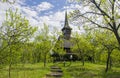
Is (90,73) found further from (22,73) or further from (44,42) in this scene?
(44,42)

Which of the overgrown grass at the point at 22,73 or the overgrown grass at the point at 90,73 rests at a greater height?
the overgrown grass at the point at 22,73

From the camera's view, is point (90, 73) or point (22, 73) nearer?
point (22, 73)

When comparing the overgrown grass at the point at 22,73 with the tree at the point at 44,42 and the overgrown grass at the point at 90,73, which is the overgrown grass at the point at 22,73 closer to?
the overgrown grass at the point at 90,73

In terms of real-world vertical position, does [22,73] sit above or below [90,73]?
above

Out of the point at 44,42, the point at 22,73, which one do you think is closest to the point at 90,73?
the point at 22,73

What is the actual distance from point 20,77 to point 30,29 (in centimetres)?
941

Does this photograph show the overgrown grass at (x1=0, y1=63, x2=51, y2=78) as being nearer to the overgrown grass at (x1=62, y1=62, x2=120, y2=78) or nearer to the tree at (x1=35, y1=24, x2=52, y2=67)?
the overgrown grass at (x1=62, y1=62, x2=120, y2=78)

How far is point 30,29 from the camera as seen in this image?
1675 cm

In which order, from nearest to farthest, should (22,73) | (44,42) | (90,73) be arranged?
1. (22,73)
2. (90,73)
3. (44,42)

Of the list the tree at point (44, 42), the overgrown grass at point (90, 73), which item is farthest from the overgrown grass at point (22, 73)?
the tree at point (44, 42)

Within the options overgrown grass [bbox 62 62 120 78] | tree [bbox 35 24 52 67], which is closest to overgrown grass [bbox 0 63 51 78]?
overgrown grass [bbox 62 62 120 78]

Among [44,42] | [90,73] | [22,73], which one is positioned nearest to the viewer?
[22,73]

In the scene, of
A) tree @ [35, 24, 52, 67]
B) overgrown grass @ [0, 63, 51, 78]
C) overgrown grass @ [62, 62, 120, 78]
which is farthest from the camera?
tree @ [35, 24, 52, 67]

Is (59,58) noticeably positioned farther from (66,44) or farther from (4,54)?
(4,54)
